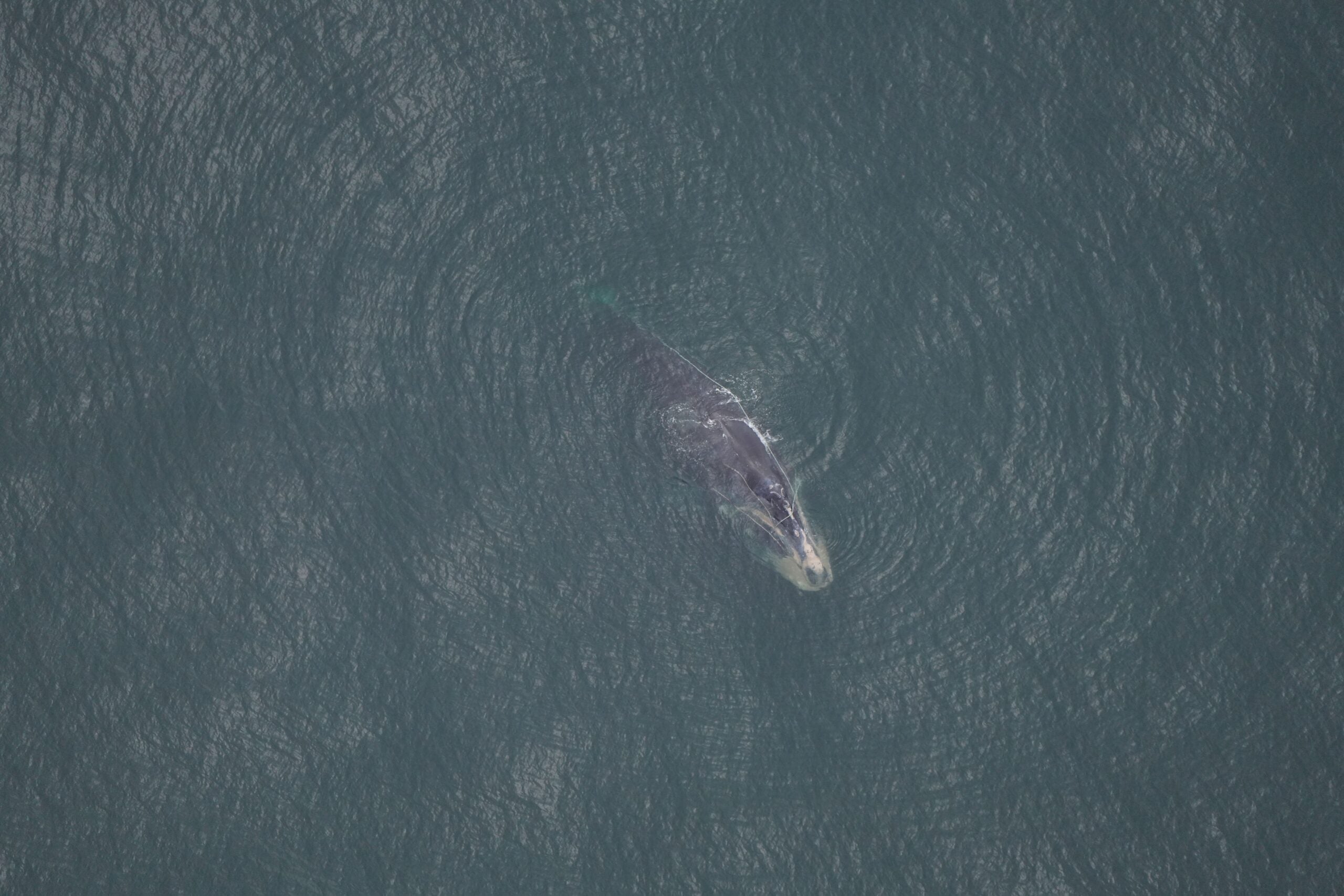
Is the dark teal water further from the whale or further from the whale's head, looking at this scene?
the whale

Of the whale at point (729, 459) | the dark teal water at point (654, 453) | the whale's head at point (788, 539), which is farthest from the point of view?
the whale at point (729, 459)

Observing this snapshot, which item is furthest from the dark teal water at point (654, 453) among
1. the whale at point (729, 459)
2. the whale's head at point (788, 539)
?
the whale at point (729, 459)

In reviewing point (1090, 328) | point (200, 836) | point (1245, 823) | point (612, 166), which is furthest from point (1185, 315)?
point (200, 836)

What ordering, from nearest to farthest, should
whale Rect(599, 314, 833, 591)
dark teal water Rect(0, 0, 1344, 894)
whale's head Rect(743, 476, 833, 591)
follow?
dark teal water Rect(0, 0, 1344, 894), whale's head Rect(743, 476, 833, 591), whale Rect(599, 314, 833, 591)

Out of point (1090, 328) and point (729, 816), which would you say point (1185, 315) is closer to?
point (1090, 328)

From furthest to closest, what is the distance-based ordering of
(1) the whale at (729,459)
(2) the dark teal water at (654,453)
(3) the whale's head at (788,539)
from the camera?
1. (1) the whale at (729,459)
2. (3) the whale's head at (788,539)
3. (2) the dark teal water at (654,453)

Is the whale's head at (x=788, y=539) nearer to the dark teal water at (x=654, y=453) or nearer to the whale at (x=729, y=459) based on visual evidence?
the whale at (x=729, y=459)

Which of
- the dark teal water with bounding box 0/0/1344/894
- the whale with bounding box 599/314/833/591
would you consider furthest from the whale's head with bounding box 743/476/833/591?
the dark teal water with bounding box 0/0/1344/894
